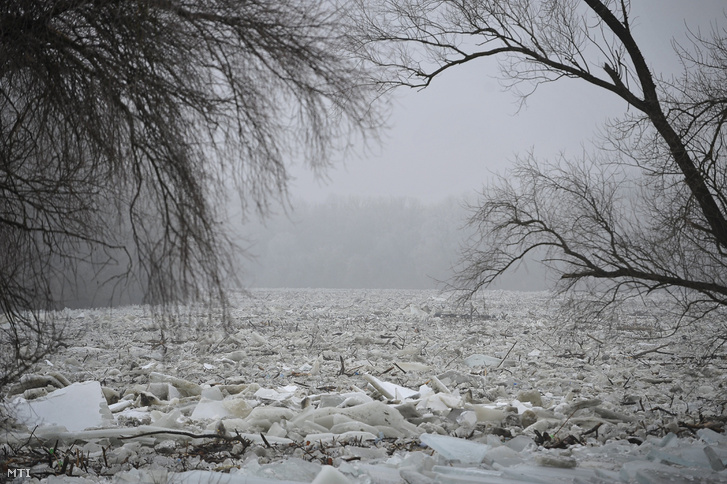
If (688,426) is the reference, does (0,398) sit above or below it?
above

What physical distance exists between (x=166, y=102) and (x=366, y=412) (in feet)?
7.56

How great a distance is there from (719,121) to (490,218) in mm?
2426

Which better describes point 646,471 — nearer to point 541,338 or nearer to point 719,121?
point 719,121

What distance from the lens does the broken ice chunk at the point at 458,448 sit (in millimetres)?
2869

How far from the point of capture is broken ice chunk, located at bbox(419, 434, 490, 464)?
9.41 ft

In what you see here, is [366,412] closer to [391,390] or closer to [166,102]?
[391,390]

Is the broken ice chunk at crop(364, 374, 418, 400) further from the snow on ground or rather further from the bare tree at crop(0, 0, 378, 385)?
the bare tree at crop(0, 0, 378, 385)

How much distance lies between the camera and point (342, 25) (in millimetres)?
2848

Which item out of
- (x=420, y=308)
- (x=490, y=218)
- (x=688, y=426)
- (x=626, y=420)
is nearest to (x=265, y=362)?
(x=490, y=218)

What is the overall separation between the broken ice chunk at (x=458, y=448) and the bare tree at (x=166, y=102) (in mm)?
1475

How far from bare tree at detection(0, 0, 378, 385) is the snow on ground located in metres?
0.51

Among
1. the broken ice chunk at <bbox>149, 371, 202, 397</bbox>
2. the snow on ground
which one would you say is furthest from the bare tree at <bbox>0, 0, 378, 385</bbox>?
the broken ice chunk at <bbox>149, 371, 202, 397</bbox>

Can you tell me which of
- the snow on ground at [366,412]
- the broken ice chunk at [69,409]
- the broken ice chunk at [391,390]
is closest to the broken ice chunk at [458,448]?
the snow on ground at [366,412]

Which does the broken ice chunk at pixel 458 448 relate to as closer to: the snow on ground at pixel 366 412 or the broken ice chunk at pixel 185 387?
the snow on ground at pixel 366 412
